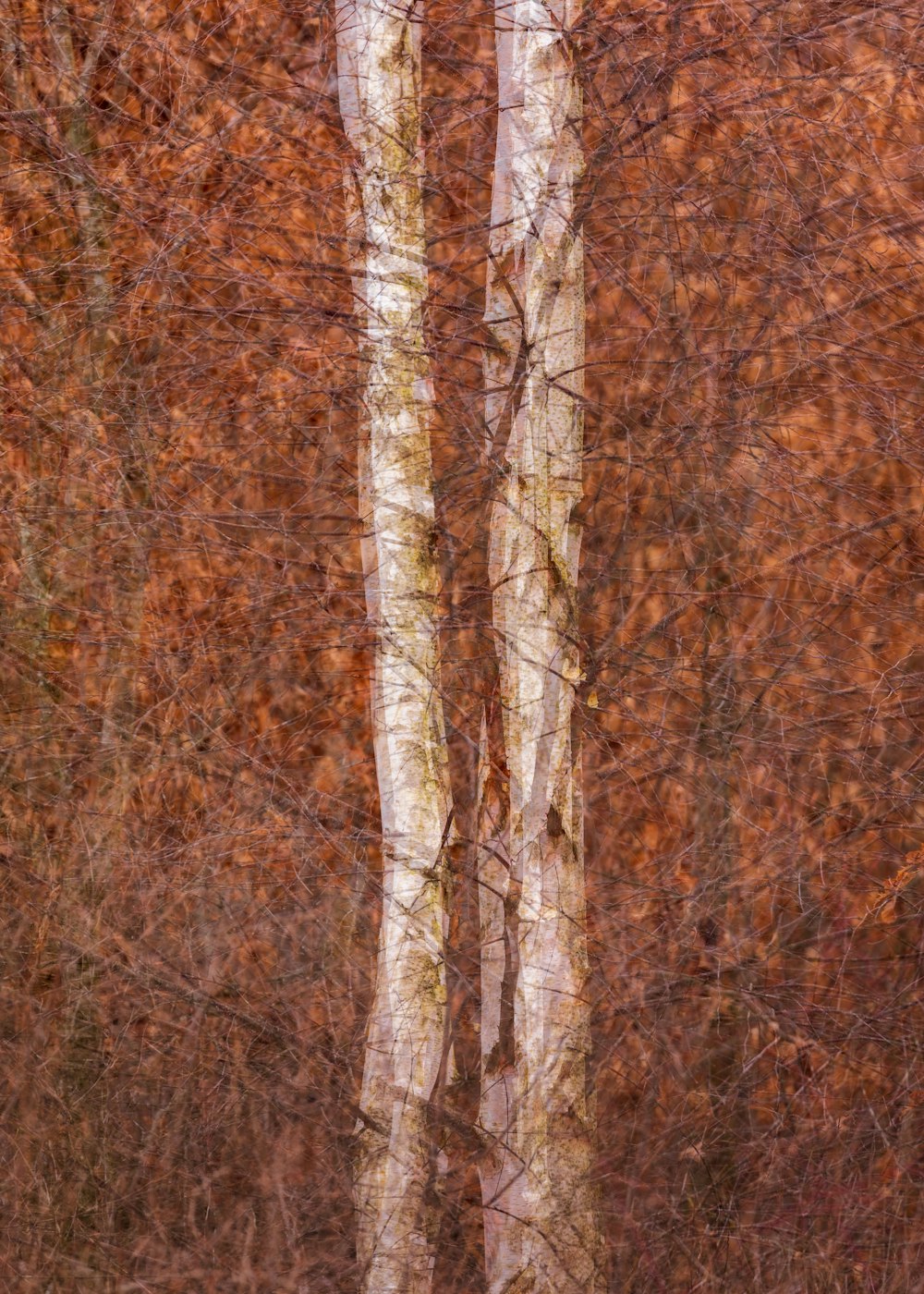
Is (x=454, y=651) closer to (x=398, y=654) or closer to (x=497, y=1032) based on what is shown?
(x=398, y=654)

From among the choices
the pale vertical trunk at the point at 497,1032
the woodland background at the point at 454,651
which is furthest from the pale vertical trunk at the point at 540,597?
the woodland background at the point at 454,651

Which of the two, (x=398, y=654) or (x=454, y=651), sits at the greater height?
A: (x=454, y=651)

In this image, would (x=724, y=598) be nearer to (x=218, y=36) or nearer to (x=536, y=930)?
(x=536, y=930)

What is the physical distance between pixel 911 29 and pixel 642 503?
213 cm

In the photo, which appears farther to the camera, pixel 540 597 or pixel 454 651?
pixel 454 651

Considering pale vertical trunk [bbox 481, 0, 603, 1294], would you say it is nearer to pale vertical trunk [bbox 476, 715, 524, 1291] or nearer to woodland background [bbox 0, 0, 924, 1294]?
pale vertical trunk [bbox 476, 715, 524, 1291]

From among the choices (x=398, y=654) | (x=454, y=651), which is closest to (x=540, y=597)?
(x=398, y=654)

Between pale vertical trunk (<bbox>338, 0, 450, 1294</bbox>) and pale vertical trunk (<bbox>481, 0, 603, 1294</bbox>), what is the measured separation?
222 millimetres

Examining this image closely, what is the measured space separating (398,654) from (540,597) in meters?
0.49

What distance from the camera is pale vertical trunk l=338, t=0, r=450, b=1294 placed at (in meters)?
4.64

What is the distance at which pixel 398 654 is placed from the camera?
478cm

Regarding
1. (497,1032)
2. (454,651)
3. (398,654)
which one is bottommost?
(497,1032)

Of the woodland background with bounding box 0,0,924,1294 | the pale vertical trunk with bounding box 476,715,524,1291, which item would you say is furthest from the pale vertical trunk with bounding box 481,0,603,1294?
the woodland background with bounding box 0,0,924,1294

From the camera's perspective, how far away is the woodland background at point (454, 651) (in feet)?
16.7
